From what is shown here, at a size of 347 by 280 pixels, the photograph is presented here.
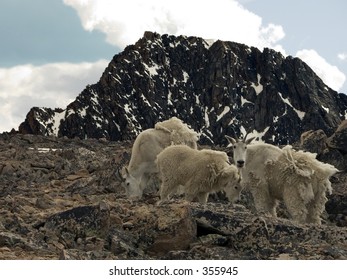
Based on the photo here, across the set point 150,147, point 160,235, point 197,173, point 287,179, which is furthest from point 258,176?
point 160,235

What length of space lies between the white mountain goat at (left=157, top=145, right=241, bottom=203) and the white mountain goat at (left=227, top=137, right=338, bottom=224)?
16.4 inches

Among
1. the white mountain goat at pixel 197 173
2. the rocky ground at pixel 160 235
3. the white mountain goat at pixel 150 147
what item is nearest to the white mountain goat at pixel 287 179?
the white mountain goat at pixel 197 173

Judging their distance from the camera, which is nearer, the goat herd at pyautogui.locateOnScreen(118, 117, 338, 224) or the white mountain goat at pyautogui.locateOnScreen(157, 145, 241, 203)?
the goat herd at pyautogui.locateOnScreen(118, 117, 338, 224)

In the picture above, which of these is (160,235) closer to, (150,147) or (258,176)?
(258,176)

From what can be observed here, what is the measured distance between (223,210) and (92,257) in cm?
363

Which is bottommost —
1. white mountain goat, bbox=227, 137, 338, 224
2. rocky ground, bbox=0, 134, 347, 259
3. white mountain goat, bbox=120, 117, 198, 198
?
rocky ground, bbox=0, 134, 347, 259

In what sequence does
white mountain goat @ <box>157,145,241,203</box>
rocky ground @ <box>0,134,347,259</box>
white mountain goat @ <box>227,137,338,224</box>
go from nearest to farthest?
1. rocky ground @ <box>0,134,347,259</box>
2. white mountain goat @ <box>227,137,338,224</box>
3. white mountain goat @ <box>157,145,241,203</box>

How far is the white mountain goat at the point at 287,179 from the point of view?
582 inches

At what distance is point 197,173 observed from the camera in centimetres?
1545

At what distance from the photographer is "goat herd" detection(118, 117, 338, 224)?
14836mm

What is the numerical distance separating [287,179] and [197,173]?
2.47 meters

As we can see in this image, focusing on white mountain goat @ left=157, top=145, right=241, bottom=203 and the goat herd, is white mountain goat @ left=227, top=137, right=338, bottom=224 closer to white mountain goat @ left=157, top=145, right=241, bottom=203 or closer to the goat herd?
the goat herd

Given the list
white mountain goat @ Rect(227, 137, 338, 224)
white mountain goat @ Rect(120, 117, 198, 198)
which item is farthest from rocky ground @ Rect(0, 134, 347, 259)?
white mountain goat @ Rect(120, 117, 198, 198)
